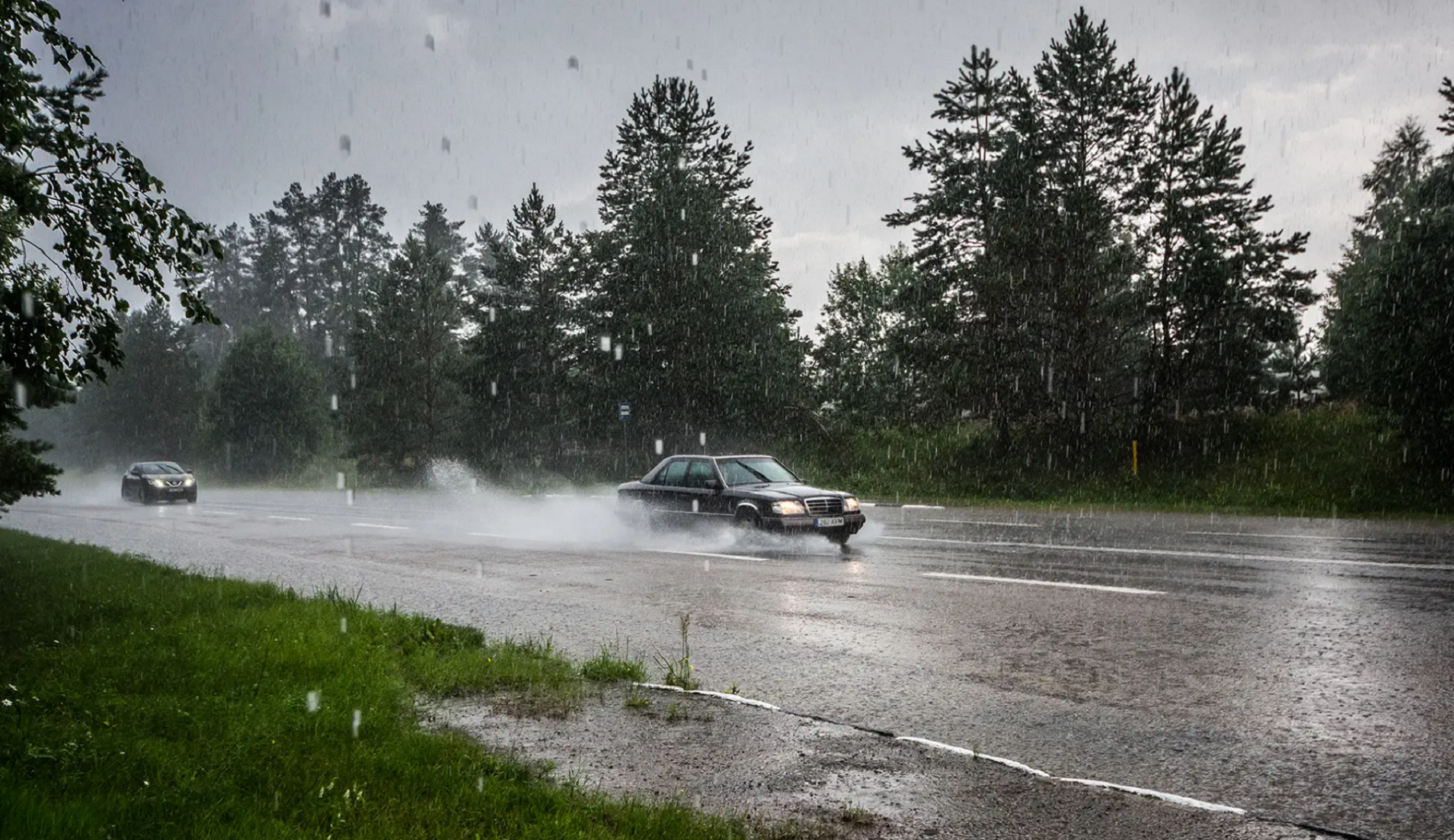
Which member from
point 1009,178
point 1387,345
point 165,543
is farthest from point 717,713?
point 1009,178

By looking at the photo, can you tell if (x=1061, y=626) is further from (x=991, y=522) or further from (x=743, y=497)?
(x=991, y=522)

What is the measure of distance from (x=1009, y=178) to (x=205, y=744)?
32.8 metres

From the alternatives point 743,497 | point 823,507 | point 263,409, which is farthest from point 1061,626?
point 263,409

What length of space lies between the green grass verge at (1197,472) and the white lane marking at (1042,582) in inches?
544

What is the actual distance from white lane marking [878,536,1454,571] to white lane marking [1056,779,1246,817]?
906 cm

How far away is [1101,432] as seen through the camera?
31.2 m

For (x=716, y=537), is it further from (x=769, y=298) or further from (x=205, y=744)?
(x=769, y=298)

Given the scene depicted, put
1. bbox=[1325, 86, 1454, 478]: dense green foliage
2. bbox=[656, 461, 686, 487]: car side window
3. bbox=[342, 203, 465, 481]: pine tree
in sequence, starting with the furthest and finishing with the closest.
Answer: bbox=[342, 203, 465, 481]: pine tree, bbox=[1325, 86, 1454, 478]: dense green foliage, bbox=[656, 461, 686, 487]: car side window

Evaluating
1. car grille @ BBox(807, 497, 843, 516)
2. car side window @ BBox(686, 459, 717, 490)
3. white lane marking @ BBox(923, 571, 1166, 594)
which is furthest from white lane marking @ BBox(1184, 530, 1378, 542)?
car side window @ BBox(686, 459, 717, 490)

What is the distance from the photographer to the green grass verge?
2434cm

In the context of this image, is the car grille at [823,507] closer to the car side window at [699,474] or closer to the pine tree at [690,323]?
the car side window at [699,474]

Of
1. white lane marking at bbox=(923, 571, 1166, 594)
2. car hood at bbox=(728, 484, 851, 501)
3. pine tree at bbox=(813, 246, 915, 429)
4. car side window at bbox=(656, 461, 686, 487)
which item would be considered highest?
pine tree at bbox=(813, 246, 915, 429)

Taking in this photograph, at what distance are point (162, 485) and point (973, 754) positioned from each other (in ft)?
120

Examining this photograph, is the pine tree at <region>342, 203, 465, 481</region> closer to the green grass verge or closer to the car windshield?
the green grass verge
